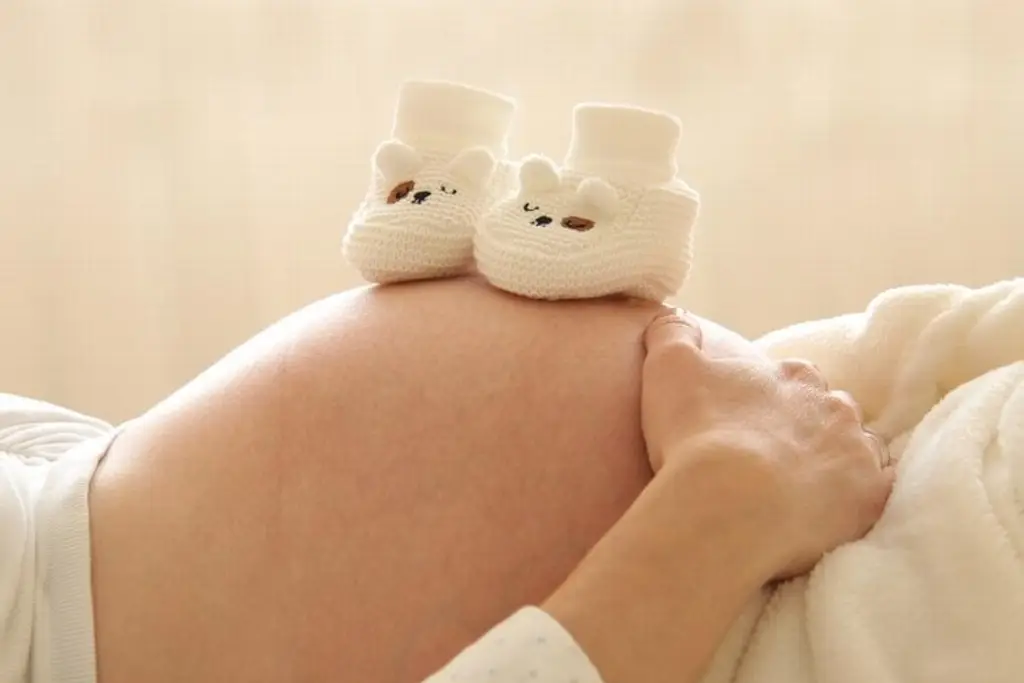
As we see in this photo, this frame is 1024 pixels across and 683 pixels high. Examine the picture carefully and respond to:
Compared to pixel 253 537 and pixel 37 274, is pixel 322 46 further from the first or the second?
pixel 253 537

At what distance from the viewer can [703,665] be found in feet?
1.97

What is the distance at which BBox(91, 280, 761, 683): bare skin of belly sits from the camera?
652 millimetres

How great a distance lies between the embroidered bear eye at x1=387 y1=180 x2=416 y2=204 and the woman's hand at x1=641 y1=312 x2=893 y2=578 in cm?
23

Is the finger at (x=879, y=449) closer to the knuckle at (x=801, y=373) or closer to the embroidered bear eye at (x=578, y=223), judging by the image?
the knuckle at (x=801, y=373)

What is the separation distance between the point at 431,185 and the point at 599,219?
0.14 metres

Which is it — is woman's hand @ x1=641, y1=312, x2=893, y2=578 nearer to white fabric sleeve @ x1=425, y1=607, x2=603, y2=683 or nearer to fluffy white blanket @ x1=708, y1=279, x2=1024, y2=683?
fluffy white blanket @ x1=708, y1=279, x2=1024, y2=683

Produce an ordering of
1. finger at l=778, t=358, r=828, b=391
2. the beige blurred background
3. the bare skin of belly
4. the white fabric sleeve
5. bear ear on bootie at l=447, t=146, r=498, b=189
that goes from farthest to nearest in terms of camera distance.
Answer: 1. the beige blurred background
2. bear ear on bootie at l=447, t=146, r=498, b=189
3. finger at l=778, t=358, r=828, b=391
4. the bare skin of belly
5. the white fabric sleeve

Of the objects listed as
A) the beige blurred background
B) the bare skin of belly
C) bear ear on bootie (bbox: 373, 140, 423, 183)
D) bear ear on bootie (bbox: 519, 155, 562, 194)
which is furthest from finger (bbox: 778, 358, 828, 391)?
the beige blurred background

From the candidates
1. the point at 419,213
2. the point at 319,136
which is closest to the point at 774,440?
the point at 419,213

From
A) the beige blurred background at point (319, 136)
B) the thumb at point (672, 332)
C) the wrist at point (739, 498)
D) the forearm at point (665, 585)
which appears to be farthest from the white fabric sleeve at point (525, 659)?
the beige blurred background at point (319, 136)

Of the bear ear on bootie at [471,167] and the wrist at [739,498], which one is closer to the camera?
the wrist at [739,498]

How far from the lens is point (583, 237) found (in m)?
0.81

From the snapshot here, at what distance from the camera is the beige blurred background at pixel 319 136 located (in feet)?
4.48

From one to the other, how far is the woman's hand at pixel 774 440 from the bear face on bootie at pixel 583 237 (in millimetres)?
63
